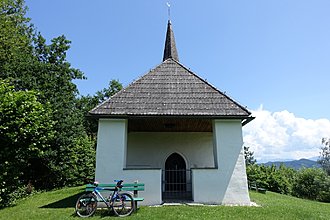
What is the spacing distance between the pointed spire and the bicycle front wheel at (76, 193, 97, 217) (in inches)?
413

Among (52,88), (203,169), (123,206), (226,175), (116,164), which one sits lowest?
(123,206)

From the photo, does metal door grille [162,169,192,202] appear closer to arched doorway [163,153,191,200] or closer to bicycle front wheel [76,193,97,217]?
arched doorway [163,153,191,200]

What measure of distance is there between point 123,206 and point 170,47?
11.4 metres

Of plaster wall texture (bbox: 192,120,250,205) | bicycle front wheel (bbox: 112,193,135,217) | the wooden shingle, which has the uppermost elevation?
the wooden shingle

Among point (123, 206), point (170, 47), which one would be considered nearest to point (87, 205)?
point (123, 206)

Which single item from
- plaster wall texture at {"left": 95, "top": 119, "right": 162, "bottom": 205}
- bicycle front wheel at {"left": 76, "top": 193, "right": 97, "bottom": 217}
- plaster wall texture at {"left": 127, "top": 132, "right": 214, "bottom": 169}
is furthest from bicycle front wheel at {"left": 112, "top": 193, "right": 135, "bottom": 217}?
plaster wall texture at {"left": 127, "top": 132, "right": 214, "bottom": 169}

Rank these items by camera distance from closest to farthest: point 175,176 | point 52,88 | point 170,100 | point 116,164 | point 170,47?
1. point 116,164
2. point 170,100
3. point 175,176
4. point 170,47
5. point 52,88

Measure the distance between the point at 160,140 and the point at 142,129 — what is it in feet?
4.10

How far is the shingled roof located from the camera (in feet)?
29.1

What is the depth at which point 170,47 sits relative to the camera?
51.4 ft

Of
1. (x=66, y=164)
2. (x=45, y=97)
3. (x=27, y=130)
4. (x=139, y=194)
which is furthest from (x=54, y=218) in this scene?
(x=45, y=97)

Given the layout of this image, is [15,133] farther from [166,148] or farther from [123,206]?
[166,148]

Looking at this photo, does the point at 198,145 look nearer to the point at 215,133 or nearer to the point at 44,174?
the point at 215,133

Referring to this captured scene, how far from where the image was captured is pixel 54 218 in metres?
6.72
